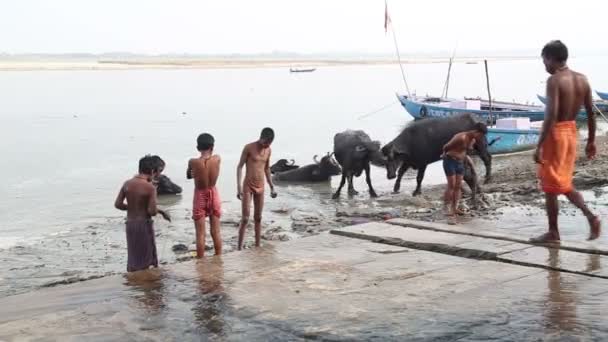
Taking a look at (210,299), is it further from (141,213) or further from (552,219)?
(552,219)

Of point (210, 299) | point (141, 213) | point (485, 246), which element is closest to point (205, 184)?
point (141, 213)

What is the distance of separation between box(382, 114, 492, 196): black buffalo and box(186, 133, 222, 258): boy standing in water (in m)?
7.42

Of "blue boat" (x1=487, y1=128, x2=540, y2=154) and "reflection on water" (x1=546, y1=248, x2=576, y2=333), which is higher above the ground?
"blue boat" (x1=487, y1=128, x2=540, y2=154)

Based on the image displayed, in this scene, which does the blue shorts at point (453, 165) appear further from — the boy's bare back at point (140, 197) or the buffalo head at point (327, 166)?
the buffalo head at point (327, 166)

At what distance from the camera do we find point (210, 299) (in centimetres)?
514

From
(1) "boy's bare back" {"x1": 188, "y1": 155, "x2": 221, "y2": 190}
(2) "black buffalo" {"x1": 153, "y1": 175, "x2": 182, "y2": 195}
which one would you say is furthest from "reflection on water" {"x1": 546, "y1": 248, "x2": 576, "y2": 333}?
(2) "black buffalo" {"x1": 153, "y1": 175, "x2": 182, "y2": 195}

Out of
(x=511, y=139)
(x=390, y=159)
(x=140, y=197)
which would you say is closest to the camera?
(x=140, y=197)

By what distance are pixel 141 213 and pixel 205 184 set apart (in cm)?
81

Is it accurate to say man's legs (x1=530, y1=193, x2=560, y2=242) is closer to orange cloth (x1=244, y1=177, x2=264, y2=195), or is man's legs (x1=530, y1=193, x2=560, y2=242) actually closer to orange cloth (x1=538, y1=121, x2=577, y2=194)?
orange cloth (x1=538, y1=121, x2=577, y2=194)

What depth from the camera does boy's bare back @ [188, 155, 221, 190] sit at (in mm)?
7656

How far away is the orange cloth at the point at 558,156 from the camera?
6.29 meters

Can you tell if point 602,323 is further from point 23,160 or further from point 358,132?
point 23,160

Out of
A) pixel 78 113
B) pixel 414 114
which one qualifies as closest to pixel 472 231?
pixel 414 114

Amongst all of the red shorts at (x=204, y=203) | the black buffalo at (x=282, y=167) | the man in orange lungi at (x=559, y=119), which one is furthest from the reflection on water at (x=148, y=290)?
the black buffalo at (x=282, y=167)
